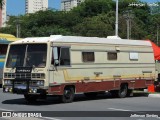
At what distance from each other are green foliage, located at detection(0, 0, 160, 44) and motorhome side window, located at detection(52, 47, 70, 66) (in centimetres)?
8029

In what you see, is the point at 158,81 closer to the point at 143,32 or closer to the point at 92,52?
the point at 92,52

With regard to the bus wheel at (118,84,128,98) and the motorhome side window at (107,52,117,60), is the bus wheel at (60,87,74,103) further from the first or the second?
the bus wheel at (118,84,128,98)

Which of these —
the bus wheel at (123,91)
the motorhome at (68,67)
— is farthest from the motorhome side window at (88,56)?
the bus wheel at (123,91)

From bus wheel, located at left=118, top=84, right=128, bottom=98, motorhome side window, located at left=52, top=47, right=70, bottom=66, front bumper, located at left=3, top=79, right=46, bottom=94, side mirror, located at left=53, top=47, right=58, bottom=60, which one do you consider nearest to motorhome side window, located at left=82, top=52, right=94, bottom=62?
motorhome side window, located at left=52, top=47, right=70, bottom=66

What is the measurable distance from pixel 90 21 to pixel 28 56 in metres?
86.1

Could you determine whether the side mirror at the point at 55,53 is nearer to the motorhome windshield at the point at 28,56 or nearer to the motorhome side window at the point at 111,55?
the motorhome windshield at the point at 28,56

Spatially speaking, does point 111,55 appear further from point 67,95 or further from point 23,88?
point 23,88

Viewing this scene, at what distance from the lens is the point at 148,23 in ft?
381

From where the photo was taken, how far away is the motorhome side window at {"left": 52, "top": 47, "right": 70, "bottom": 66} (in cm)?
1953

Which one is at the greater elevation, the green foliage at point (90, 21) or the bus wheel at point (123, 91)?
the green foliage at point (90, 21)


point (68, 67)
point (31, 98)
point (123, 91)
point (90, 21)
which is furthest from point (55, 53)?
point (90, 21)

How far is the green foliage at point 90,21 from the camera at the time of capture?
338 feet

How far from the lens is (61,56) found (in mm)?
19938

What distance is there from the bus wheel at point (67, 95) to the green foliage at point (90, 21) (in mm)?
80215
